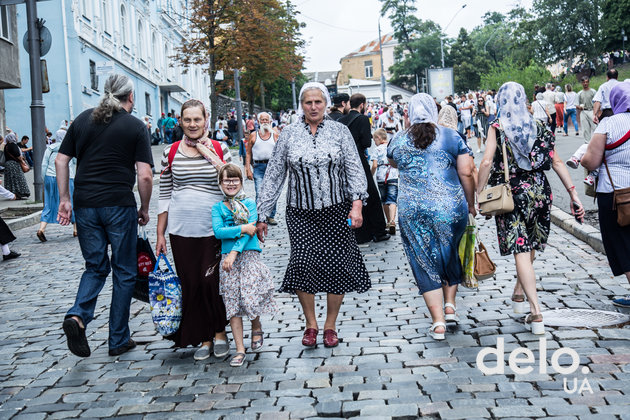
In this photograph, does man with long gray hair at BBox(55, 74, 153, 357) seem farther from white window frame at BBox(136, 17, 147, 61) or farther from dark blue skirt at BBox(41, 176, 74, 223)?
white window frame at BBox(136, 17, 147, 61)

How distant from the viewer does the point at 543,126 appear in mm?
5754

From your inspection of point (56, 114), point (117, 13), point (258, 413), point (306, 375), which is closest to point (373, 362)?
point (306, 375)

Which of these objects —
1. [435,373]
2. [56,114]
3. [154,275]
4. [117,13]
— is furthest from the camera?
[117,13]

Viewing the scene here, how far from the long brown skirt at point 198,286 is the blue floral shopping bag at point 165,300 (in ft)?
0.17

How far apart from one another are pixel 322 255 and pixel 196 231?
0.93 meters

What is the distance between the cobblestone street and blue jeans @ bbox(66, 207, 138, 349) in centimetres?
33

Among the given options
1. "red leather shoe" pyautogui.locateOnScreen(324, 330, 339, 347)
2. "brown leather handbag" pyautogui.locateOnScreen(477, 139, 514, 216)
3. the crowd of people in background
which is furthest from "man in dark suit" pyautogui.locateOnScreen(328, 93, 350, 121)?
"red leather shoe" pyautogui.locateOnScreen(324, 330, 339, 347)

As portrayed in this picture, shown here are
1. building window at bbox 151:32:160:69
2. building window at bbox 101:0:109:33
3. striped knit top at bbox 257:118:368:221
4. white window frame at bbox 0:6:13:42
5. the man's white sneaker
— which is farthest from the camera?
building window at bbox 151:32:160:69

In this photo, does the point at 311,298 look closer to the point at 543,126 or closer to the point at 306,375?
the point at 306,375

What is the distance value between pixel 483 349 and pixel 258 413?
1781mm

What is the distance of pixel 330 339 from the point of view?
18.3 feet

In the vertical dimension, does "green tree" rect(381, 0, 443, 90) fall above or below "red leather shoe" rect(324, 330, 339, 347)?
above

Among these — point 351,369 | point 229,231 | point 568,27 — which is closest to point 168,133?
point 229,231

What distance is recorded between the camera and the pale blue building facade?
30.2 meters
